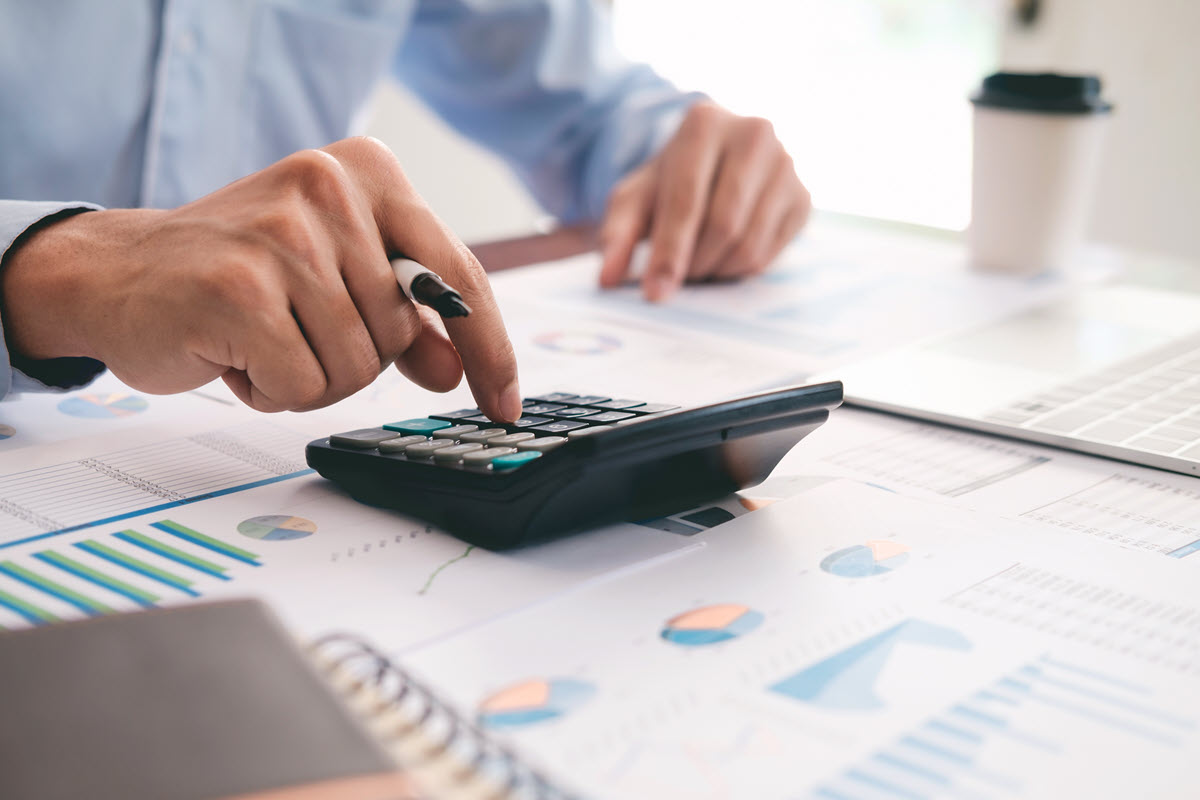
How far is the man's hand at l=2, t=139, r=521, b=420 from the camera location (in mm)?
445

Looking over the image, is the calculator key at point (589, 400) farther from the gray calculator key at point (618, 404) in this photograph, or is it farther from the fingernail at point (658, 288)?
the fingernail at point (658, 288)

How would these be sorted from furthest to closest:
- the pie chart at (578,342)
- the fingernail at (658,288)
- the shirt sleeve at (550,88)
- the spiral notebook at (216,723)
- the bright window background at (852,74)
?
the bright window background at (852,74), the shirt sleeve at (550,88), the fingernail at (658,288), the pie chart at (578,342), the spiral notebook at (216,723)

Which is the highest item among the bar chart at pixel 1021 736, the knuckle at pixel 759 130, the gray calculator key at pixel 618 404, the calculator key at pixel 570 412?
the knuckle at pixel 759 130

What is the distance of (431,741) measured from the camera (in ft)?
0.84

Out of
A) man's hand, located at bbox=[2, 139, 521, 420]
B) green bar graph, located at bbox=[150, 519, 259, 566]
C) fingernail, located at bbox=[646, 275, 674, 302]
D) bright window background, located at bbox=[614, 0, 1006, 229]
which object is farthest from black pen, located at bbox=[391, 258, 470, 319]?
bright window background, located at bbox=[614, 0, 1006, 229]

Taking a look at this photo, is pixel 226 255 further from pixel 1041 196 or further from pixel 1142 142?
pixel 1142 142

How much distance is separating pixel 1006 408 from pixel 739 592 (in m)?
0.28

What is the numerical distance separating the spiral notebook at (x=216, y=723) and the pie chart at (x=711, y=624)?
0.09 meters

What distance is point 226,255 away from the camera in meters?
0.44

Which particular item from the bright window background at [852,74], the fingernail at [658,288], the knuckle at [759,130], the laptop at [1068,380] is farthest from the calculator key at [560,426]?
the bright window background at [852,74]

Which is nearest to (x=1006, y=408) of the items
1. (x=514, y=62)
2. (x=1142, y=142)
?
(x=514, y=62)

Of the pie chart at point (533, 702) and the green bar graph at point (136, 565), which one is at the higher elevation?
the pie chart at point (533, 702)

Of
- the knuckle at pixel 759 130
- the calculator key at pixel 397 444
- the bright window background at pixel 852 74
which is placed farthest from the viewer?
the bright window background at pixel 852 74

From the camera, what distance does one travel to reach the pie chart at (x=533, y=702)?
28cm
